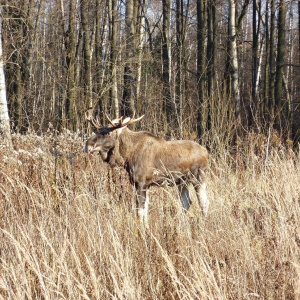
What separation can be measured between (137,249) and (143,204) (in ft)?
4.74

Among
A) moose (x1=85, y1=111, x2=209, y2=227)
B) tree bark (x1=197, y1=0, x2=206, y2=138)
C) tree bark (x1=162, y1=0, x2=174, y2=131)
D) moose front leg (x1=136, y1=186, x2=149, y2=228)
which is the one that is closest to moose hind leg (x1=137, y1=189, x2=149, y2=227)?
moose front leg (x1=136, y1=186, x2=149, y2=228)

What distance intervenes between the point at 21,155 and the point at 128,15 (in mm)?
7808

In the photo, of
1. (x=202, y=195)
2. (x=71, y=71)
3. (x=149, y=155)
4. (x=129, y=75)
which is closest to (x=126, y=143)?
(x=149, y=155)

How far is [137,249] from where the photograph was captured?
11.8 ft

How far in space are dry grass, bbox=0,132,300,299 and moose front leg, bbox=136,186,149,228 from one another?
10cm

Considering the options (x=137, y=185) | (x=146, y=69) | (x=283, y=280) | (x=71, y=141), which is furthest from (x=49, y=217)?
(x=146, y=69)

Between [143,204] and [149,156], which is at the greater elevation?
[149,156]

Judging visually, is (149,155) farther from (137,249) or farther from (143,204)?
(137,249)

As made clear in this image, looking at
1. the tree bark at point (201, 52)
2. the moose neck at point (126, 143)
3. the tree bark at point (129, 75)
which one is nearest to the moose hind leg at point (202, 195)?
the moose neck at point (126, 143)

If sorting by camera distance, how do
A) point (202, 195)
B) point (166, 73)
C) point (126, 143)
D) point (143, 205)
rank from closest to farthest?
point (143, 205)
point (202, 195)
point (126, 143)
point (166, 73)

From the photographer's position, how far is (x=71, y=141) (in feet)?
22.4

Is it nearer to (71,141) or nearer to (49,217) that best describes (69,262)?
(49,217)

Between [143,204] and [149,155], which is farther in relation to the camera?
[149,155]

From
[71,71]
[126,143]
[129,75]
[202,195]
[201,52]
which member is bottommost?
[202,195]
